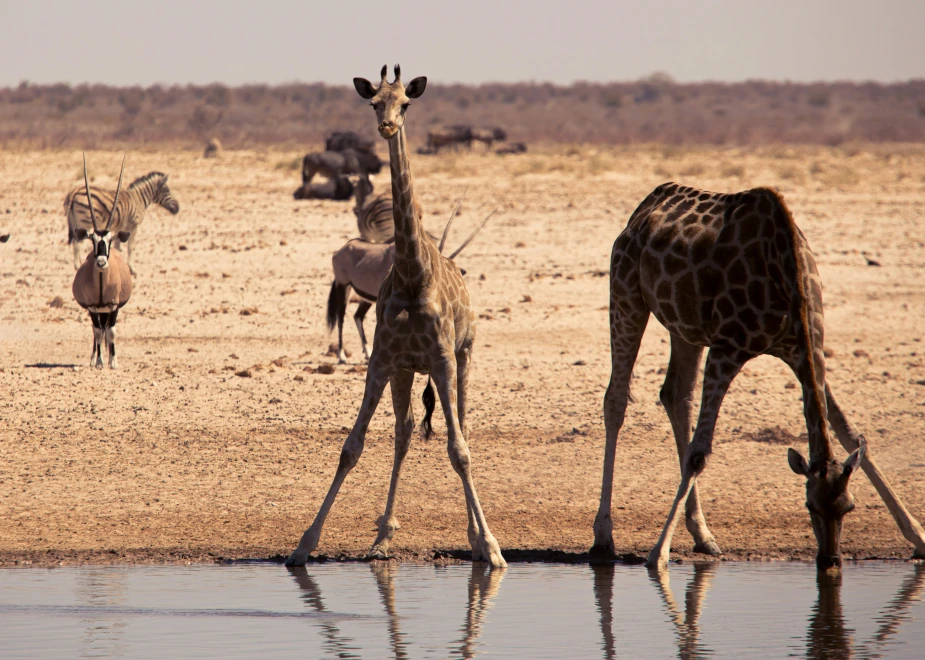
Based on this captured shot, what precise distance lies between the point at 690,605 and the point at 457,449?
1.45 metres

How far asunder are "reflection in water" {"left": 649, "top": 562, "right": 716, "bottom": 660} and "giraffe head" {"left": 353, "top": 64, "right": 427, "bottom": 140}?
261 centimetres

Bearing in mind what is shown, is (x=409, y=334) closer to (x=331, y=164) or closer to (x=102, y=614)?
(x=102, y=614)

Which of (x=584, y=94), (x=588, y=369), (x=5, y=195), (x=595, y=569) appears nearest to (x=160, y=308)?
(x=588, y=369)

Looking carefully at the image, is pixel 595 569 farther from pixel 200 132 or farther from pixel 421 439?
pixel 200 132

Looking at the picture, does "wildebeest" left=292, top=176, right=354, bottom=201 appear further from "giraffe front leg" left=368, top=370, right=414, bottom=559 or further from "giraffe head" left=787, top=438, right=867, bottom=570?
"giraffe head" left=787, top=438, right=867, bottom=570

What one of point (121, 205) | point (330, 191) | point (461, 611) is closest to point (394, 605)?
point (461, 611)

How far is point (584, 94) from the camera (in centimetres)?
12281

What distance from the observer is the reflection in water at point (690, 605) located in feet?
19.0

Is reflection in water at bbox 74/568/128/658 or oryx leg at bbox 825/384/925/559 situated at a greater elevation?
oryx leg at bbox 825/384/925/559

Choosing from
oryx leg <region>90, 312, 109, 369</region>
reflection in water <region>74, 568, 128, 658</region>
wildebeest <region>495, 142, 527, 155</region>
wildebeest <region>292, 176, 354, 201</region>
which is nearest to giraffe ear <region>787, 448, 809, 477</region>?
reflection in water <region>74, 568, 128, 658</region>

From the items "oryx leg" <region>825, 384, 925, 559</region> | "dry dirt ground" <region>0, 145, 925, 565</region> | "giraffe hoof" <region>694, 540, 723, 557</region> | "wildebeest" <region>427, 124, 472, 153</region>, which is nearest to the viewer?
"oryx leg" <region>825, 384, 925, 559</region>

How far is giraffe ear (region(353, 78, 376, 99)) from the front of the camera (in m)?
7.08

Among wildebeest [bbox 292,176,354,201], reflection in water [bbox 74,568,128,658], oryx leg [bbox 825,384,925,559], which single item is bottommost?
reflection in water [bbox 74,568,128,658]

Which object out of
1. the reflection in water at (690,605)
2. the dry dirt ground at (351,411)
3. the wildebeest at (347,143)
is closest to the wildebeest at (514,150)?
the wildebeest at (347,143)
